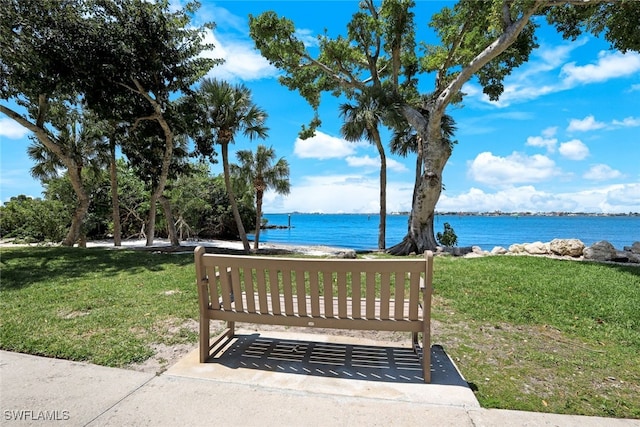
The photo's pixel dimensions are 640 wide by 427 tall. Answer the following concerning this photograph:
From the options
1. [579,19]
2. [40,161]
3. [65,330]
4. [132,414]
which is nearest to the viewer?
[132,414]

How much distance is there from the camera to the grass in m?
2.85

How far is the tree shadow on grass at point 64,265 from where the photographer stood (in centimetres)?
684

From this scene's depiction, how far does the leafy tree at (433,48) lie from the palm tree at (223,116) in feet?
8.94

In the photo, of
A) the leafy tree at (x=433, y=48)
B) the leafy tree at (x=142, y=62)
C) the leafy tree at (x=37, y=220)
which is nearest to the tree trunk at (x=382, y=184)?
the leafy tree at (x=433, y=48)

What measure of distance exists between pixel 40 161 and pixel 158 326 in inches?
880

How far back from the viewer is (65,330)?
156 inches

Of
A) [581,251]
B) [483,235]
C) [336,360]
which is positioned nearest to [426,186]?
Result: [581,251]

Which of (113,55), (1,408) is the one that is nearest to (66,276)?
(1,408)

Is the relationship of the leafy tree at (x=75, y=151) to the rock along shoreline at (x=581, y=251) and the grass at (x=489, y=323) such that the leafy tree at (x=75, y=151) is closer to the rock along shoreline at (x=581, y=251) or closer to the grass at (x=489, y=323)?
the grass at (x=489, y=323)

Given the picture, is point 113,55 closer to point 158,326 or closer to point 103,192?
point 158,326

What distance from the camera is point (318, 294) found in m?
2.93

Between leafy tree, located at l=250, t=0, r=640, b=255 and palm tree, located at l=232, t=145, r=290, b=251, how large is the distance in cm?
606

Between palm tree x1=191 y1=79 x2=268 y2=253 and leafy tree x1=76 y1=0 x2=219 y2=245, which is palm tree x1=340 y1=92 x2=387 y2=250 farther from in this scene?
leafy tree x1=76 y1=0 x2=219 y2=245

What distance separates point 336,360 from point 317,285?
92 cm
